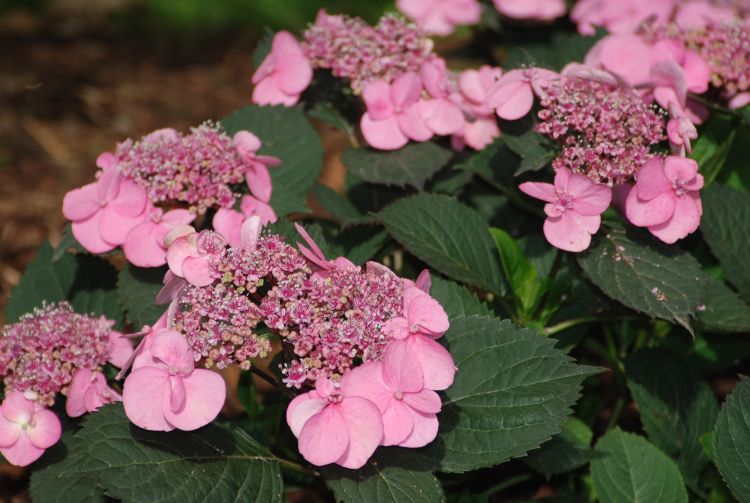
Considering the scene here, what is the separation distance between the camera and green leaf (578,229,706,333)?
1739 millimetres

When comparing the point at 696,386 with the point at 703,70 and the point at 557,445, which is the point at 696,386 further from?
the point at 703,70

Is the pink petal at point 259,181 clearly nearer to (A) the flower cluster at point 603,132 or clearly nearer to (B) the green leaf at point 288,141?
(B) the green leaf at point 288,141

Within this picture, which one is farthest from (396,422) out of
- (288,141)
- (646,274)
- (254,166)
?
(288,141)

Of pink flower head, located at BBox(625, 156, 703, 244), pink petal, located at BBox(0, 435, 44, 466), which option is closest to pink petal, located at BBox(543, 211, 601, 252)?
pink flower head, located at BBox(625, 156, 703, 244)

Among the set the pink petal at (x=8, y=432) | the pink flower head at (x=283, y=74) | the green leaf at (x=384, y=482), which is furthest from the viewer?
the pink flower head at (x=283, y=74)

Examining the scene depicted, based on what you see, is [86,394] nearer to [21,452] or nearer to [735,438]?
[21,452]

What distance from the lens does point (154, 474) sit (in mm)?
1469

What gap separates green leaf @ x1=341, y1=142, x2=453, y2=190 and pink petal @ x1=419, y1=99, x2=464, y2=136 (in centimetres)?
6

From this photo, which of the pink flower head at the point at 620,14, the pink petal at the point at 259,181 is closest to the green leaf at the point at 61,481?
the pink petal at the point at 259,181

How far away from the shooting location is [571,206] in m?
1.73

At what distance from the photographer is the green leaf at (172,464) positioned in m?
1.45

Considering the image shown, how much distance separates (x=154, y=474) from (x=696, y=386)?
4.45 ft

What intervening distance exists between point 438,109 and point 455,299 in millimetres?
491

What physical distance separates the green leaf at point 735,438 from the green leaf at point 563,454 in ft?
1.16
